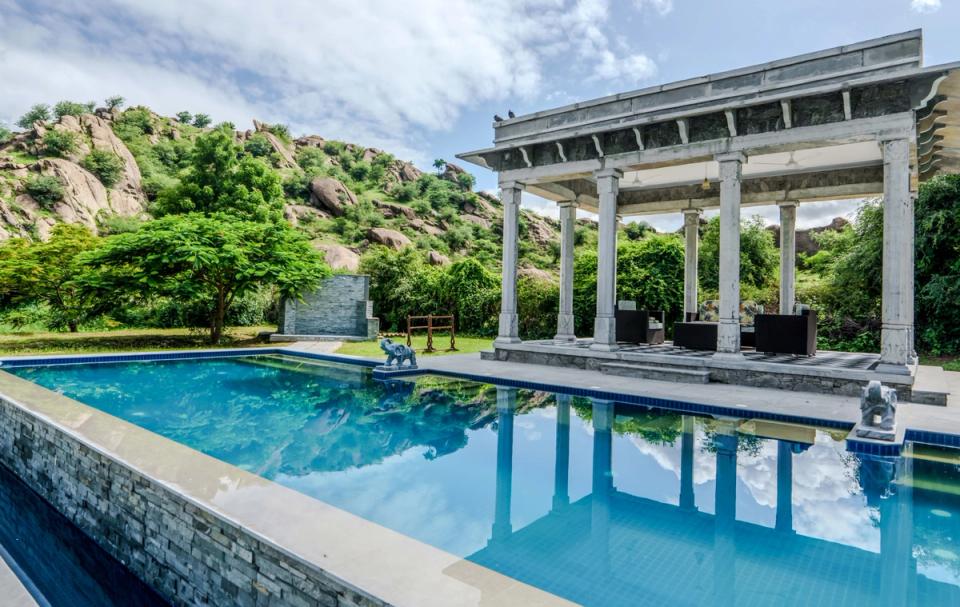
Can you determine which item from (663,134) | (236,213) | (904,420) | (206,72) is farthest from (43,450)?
(206,72)

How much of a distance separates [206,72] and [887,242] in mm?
37851

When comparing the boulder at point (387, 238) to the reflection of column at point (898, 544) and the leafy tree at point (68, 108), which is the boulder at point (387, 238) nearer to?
the leafy tree at point (68, 108)

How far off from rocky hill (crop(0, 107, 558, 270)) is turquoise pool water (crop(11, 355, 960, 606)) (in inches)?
714

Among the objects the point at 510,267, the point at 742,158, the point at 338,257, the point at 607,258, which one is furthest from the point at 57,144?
the point at 742,158

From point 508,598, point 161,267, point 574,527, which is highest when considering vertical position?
point 161,267

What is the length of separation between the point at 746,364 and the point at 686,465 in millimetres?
3895

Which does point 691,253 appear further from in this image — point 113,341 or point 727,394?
point 113,341

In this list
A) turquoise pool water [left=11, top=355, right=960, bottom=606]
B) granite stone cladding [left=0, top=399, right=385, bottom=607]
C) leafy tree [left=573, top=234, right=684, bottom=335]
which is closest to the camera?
granite stone cladding [left=0, top=399, right=385, bottom=607]

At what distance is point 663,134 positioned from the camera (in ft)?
28.3

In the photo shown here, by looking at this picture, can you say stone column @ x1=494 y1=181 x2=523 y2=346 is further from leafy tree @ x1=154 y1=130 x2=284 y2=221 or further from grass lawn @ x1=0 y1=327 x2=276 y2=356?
leafy tree @ x1=154 y1=130 x2=284 y2=221

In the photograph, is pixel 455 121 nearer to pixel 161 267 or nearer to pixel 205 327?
pixel 205 327

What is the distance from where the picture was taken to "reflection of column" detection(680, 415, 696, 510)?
3738 millimetres

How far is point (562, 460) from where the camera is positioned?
473cm

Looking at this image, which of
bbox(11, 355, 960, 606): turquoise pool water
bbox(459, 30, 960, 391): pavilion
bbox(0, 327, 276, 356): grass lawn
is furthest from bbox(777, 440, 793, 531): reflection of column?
bbox(0, 327, 276, 356): grass lawn
